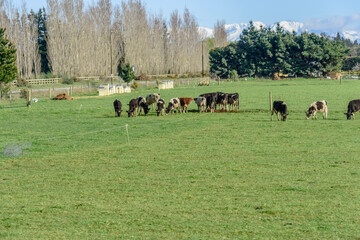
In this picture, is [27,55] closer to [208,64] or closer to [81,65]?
[81,65]

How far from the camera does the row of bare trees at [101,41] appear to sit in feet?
292

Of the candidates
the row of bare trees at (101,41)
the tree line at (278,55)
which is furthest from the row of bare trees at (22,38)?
the tree line at (278,55)

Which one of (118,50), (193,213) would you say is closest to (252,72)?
(118,50)

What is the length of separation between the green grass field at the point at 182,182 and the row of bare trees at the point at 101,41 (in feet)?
162

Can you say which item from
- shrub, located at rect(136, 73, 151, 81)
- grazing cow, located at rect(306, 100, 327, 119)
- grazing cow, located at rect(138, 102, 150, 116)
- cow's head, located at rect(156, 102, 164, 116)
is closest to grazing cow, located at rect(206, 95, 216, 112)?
cow's head, located at rect(156, 102, 164, 116)

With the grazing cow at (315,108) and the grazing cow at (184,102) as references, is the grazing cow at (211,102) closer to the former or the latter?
the grazing cow at (184,102)

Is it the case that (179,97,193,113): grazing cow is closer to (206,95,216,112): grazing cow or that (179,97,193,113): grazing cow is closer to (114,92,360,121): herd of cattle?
(114,92,360,121): herd of cattle

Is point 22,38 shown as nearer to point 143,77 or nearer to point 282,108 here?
point 143,77

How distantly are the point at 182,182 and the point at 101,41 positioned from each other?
86.5 metres

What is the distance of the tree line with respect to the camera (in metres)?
116

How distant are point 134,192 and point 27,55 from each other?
259 ft

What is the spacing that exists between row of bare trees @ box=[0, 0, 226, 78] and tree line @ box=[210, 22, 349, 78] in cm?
830

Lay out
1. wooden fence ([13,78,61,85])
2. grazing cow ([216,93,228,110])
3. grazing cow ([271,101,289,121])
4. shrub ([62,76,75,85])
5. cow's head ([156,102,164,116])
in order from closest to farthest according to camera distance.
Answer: grazing cow ([271,101,289,121])
cow's head ([156,102,164,116])
grazing cow ([216,93,228,110])
wooden fence ([13,78,61,85])
shrub ([62,76,75,85])

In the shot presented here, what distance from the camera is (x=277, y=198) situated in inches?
505
